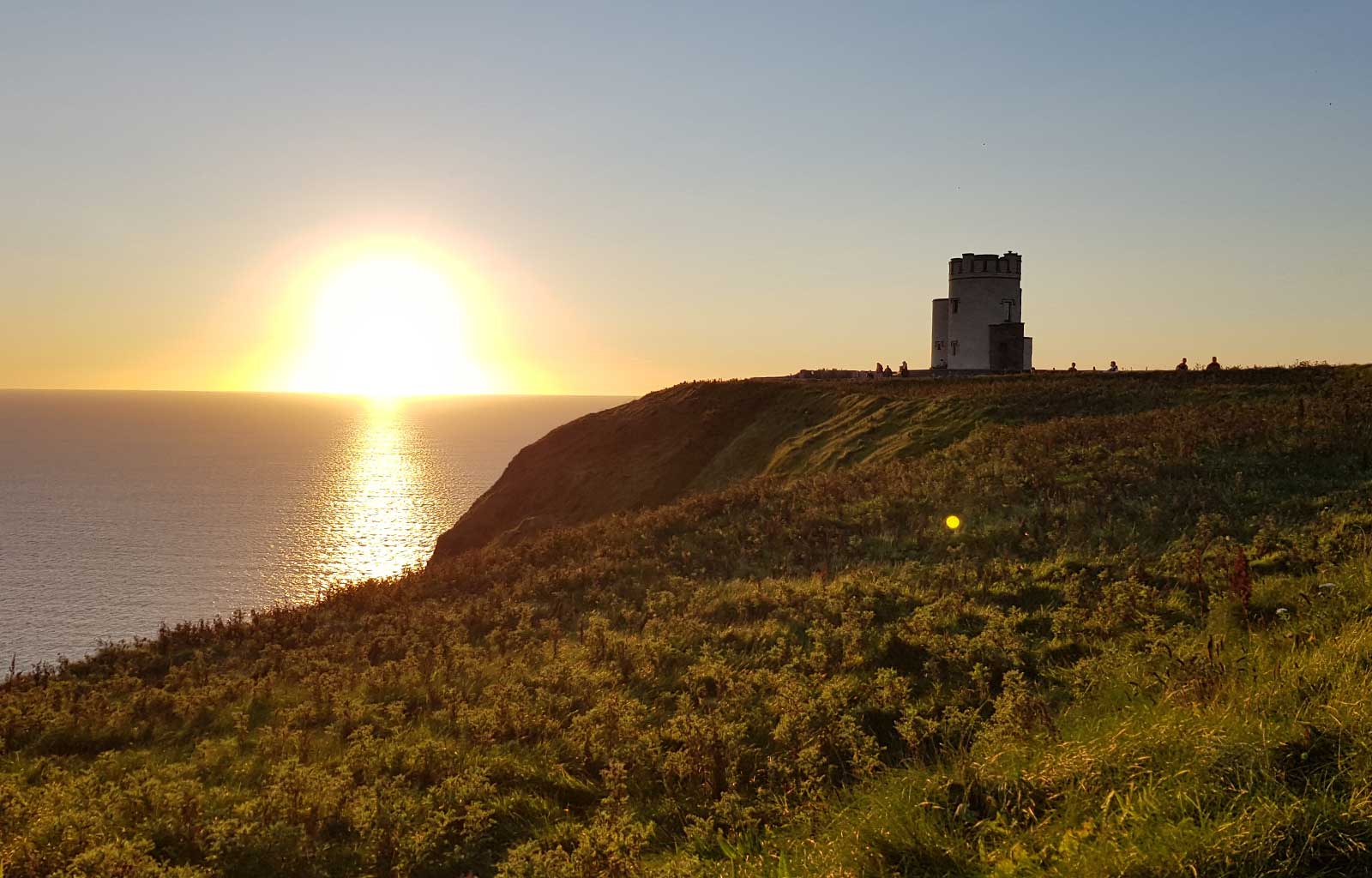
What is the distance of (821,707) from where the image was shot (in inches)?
328

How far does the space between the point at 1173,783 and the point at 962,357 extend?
206ft

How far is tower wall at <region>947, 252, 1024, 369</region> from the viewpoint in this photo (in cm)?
6228

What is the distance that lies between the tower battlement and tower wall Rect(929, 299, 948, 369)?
3465 millimetres

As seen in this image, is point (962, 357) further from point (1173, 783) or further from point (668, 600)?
point (1173, 783)

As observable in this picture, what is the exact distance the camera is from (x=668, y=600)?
1455 centimetres

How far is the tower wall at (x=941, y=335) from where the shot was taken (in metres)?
65.5

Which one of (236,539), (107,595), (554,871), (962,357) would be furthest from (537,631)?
(236,539)

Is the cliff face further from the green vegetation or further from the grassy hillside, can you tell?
the green vegetation

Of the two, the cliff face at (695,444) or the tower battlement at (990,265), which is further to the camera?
the tower battlement at (990,265)

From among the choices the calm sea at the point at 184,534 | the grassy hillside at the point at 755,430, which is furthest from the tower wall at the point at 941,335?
the calm sea at the point at 184,534

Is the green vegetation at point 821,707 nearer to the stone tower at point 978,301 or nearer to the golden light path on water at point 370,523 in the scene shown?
the golden light path on water at point 370,523

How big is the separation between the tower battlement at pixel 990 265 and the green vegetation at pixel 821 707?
4586cm

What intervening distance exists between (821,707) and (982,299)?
60315 mm

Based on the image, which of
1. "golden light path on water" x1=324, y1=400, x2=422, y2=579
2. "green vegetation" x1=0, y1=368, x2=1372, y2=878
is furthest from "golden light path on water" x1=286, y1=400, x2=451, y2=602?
"green vegetation" x1=0, y1=368, x2=1372, y2=878
